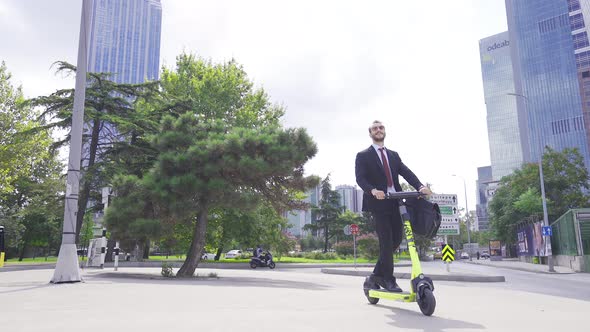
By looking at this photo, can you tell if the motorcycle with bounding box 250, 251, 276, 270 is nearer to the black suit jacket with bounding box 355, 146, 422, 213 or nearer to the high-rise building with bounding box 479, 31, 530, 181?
the black suit jacket with bounding box 355, 146, 422, 213

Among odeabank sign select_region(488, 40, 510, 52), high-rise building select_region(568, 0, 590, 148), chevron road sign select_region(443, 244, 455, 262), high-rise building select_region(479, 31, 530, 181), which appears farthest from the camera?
odeabank sign select_region(488, 40, 510, 52)

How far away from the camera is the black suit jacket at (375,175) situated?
5277 mm

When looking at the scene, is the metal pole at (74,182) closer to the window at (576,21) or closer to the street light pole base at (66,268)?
the street light pole base at (66,268)

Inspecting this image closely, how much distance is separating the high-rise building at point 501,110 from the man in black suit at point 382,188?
490 feet

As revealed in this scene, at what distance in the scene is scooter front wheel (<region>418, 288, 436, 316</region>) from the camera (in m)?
4.47

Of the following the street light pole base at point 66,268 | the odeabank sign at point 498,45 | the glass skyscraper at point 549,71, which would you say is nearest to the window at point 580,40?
the glass skyscraper at point 549,71

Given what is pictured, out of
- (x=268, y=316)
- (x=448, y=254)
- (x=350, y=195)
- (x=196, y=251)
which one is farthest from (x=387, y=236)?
(x=350, y=195)

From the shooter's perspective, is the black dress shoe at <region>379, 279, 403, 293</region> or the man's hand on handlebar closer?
the man's hand on handlebar

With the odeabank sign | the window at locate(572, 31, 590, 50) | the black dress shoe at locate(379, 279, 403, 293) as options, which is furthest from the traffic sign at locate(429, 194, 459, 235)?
the odeabank sign

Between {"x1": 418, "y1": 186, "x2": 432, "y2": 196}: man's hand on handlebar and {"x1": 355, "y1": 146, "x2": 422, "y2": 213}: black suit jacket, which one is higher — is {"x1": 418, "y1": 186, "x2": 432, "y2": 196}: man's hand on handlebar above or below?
below

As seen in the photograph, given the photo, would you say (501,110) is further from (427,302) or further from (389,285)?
(427,302)

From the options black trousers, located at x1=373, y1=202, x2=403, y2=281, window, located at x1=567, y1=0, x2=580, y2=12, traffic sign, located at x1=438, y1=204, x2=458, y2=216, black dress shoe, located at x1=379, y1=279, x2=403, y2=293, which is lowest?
black dress shoe, located at x1=379, y1=279, x2=403, y2=293

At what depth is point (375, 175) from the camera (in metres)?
5.47

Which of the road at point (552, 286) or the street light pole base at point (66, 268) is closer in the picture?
the street light pole base at point (66, 268)
